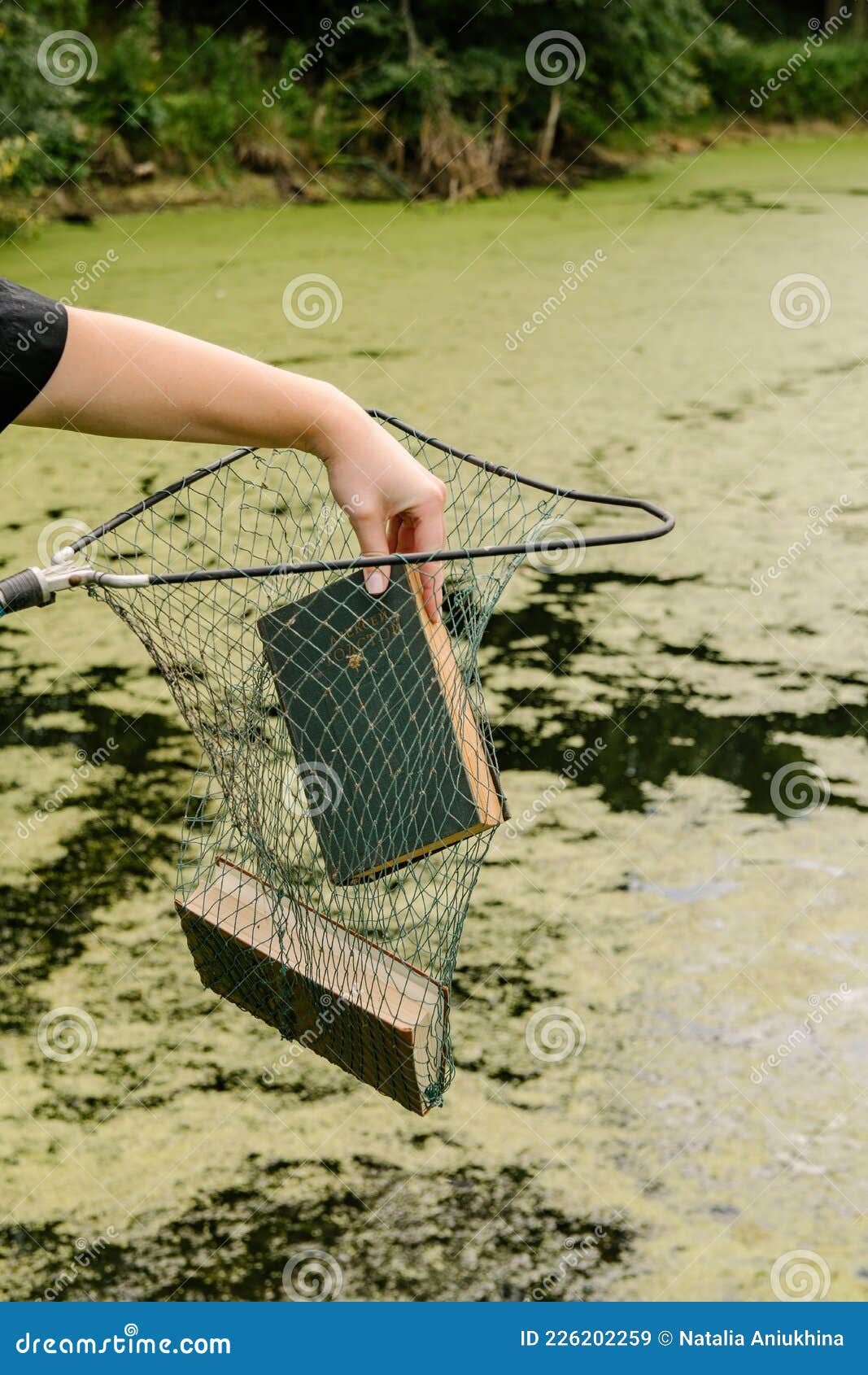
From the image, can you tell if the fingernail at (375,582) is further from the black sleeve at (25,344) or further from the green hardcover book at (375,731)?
the black sleeve at (25,344)

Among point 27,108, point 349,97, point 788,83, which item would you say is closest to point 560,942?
point 27,108

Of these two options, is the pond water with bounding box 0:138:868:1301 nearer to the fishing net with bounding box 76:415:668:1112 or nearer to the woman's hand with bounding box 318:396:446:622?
the fishing net with bounding box 76:415:668:1112

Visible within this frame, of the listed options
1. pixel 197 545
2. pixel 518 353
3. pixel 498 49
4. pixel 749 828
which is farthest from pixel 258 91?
pixel 749 828

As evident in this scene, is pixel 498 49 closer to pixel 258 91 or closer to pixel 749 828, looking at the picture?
pixel 258 91

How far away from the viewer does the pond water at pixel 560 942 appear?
142 cm

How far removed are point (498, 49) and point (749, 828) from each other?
639cm

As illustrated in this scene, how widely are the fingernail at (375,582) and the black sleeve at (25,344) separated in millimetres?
312

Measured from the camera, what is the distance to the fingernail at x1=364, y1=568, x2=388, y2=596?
886 millimetres

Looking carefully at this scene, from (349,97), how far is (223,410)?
285 inches

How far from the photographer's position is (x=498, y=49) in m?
7.40

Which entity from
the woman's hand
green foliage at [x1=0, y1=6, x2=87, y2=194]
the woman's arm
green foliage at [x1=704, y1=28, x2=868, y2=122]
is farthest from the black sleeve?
green foliage at [x1=704, y1=28, x2=868, y2=122]

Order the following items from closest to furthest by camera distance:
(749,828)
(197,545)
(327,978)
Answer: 1. (327,978)
2. (749,828)
3. (197,545)

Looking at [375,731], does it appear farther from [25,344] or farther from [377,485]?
[25,344]

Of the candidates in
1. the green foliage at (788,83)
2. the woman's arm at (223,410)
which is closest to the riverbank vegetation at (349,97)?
the green foliage at (788,83)
